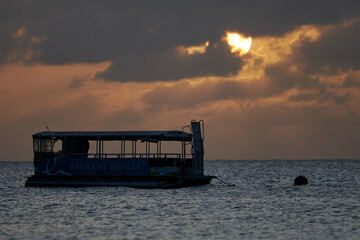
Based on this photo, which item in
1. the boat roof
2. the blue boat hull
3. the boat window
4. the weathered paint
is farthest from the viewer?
the boat window

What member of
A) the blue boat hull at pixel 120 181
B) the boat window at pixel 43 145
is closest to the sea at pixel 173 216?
the blue boat hull at pixel 120 181

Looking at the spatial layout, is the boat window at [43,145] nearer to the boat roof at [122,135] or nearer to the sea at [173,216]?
the boat roof at [122,135]

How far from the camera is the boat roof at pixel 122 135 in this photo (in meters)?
43.6

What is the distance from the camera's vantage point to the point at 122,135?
43.9 metres

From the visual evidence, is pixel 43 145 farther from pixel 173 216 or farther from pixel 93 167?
pixel 173 216

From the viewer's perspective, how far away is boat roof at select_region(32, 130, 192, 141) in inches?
1718

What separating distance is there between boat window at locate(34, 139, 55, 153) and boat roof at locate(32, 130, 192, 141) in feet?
1.53

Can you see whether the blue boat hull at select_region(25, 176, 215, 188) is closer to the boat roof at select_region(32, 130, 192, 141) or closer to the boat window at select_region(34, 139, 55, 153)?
the boat window at select_region(34, 139, 55, 153)

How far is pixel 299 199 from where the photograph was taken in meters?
41.5

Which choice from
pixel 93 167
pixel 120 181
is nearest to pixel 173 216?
pixel 120 181

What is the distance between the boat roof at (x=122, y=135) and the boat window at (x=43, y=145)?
465 millimetres

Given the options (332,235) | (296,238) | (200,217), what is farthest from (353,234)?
(200,217)

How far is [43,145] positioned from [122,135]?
22.4ft

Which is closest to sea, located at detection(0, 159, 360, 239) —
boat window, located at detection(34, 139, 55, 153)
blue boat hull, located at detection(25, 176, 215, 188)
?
blue boat hull, located at detection(25, 176, 215, 188)
